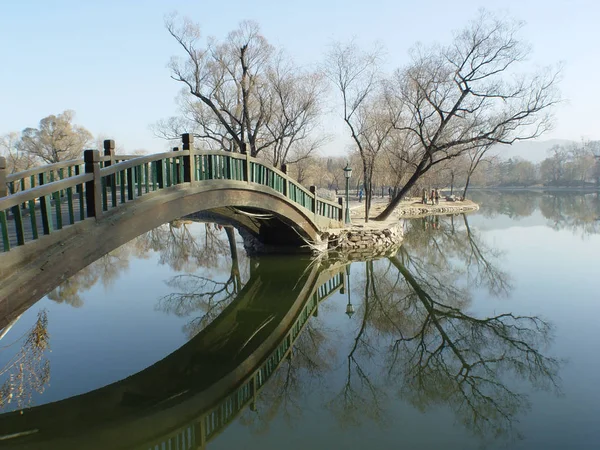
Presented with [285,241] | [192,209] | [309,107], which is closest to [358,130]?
[309,107]

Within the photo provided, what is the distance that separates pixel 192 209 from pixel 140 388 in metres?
3.23

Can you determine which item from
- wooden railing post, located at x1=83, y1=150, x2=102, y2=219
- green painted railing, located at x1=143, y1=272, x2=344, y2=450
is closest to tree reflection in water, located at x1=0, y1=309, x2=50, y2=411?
wooden railing post, located at x1=83, y1=150, x2=102, y2=219

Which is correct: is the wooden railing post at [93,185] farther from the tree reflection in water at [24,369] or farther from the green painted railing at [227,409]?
the green painted railing at [227,409]

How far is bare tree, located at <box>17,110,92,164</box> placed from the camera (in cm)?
3434

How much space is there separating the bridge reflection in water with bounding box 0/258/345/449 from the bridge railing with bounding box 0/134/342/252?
1.73m

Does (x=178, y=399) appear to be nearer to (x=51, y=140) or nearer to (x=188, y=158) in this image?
(x=188, y=158)

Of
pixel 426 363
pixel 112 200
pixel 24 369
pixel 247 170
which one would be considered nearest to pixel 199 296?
pixel 247 170

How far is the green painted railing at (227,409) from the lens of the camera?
4.44m

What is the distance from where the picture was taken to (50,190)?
479 centimetres

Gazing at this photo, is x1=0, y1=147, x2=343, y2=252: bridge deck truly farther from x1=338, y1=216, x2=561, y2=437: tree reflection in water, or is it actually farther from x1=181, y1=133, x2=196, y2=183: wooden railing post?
x1=338, y1=216, x2=561, y2=437: tree reflection in water

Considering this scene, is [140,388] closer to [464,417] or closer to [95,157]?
[95,157]

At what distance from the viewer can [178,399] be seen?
17.0 feet

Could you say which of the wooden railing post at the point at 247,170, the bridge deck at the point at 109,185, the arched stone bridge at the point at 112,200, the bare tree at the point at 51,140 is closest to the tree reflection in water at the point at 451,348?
the bridge deck at the point at 109,185

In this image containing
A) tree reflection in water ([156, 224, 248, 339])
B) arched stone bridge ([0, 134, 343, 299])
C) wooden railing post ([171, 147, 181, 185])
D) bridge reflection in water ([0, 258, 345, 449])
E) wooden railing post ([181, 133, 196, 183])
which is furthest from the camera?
tree reflection in water ([156, 224, 248, 339])
